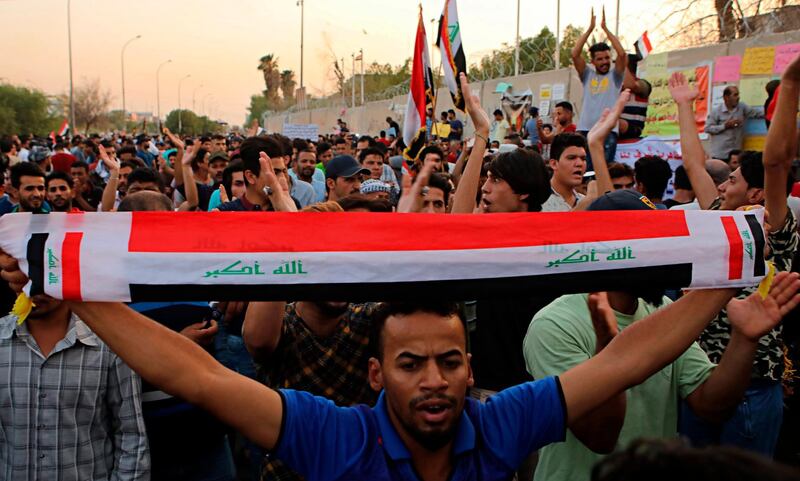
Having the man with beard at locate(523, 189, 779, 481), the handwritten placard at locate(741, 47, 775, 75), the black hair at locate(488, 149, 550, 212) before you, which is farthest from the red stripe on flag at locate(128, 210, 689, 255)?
the handwritten placard at locate(741, 47, 775, 75)

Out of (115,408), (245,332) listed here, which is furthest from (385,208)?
(115,408)

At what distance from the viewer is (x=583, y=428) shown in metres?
2.48

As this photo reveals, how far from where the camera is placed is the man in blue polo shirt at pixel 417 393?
2051 mm

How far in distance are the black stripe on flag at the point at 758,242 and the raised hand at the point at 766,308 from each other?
75mm

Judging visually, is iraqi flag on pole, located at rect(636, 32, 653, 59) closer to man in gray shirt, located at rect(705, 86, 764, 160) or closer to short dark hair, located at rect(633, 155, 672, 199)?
man in gray shirt, located at rect(705, 86, 764, 160)

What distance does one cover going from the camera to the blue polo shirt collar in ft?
6.94

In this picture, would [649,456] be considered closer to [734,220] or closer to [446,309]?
[446,309]

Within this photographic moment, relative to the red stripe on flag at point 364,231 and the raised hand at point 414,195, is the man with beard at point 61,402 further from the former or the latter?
the raised hand at point 414,195

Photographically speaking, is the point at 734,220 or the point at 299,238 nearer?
the point at 299,238

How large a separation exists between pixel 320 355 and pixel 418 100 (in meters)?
4.34

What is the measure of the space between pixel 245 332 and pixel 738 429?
242 cm

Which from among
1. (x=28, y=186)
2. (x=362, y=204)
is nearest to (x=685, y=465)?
(x=362, y=204)

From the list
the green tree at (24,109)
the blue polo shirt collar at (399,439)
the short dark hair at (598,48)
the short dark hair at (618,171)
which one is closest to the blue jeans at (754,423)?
the blue polo shirt collar at (399,439)

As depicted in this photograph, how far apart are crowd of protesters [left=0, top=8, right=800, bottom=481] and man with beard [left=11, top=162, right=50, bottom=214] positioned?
8.60 ft
